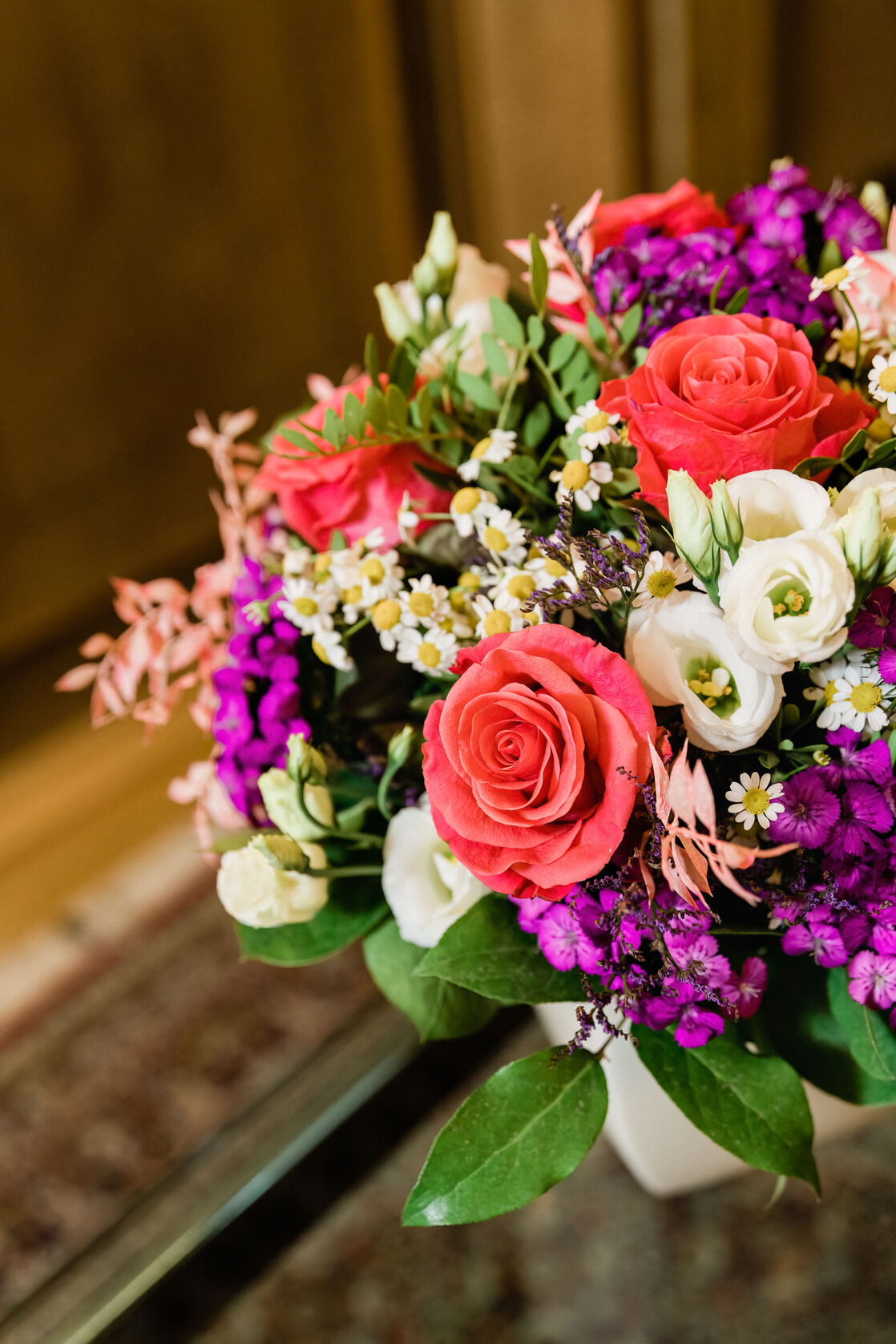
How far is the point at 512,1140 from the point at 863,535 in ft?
0.85

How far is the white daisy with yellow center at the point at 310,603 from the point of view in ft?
1.48

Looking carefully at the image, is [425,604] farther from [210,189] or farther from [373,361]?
[210,189]

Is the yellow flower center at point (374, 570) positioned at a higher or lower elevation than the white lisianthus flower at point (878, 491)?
lower

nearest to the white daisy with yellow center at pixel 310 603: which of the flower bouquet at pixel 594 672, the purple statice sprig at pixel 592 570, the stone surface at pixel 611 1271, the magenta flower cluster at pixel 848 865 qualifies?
the flower bouquet at pixel 594 672

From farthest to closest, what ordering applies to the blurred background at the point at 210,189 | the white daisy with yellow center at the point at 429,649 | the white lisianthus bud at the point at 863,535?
the blurred background at the point at 210,189 < the white daisy with yellow center at the point at 429,649 < the white lisianthus bud at the point at 863,535

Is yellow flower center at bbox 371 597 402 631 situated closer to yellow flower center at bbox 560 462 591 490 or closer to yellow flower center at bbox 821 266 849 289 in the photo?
yellow flower center at bbox 560 462 591 490

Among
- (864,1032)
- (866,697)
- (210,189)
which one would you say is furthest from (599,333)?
(210,189)

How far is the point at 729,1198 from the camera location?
56 centimetres

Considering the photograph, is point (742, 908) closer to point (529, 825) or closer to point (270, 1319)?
point (529, 825)

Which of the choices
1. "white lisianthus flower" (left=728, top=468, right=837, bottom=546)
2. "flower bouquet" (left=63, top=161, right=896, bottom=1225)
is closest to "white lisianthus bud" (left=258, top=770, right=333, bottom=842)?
"flower bouquet" (left=63, top=161, right=896, bottom=1225)

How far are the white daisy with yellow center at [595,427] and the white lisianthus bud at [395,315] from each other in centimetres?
15

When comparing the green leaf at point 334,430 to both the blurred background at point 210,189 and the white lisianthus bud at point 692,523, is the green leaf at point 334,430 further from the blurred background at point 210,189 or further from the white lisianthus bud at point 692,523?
the blurred background at point 210,189

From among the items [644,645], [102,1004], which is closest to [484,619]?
[644,645]

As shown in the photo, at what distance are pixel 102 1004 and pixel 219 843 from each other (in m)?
0.48
